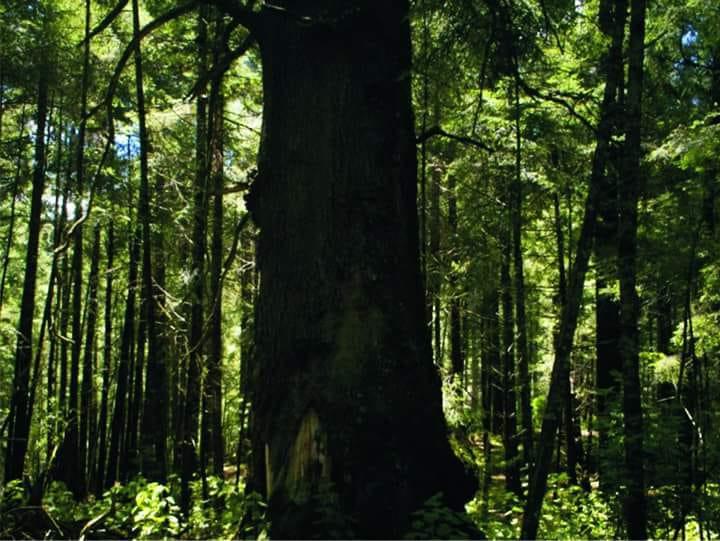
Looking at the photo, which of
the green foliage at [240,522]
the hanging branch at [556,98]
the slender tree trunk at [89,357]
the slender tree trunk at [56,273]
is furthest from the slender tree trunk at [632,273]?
the slender tree trunk at [89,357]

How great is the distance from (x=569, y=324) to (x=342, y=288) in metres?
1.33

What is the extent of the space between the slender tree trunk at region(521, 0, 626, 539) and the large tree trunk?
0.53 metres

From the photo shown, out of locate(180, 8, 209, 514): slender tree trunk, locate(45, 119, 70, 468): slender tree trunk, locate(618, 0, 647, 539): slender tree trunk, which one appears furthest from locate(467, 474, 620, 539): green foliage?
locate(45, 119, 70, 468): slender tree trunk

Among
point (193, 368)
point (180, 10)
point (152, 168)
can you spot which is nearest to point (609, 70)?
point (180, 10)

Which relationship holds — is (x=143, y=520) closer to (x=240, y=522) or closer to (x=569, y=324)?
(x=240, y=522)

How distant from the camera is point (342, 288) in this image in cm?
374

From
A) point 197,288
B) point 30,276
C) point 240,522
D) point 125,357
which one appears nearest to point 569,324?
point 240,522

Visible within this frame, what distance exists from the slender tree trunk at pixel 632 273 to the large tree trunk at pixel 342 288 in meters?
0.97

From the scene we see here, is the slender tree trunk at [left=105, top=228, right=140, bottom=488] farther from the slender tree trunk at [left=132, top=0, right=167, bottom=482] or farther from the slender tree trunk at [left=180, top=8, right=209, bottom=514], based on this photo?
the slender tree trunk at [left=180, top=8, right=209, bottom=514]

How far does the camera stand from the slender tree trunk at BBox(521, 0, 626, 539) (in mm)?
3283

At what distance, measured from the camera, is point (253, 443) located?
3945 mm

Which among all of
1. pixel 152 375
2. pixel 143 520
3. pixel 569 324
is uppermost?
pixel 569 324

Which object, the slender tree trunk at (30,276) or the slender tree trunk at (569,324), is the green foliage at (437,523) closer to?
the slender tree trunk at (569,324)

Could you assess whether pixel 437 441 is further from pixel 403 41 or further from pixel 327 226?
pixel 403 41
